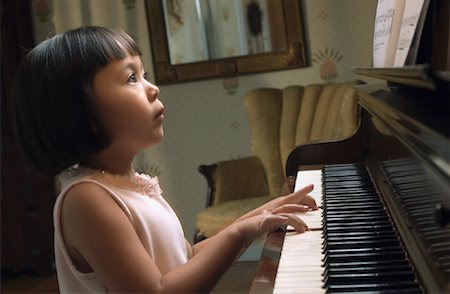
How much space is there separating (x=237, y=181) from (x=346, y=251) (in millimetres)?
2143

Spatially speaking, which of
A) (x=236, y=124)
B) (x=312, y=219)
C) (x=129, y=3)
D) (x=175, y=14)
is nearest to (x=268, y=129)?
(x=236, y=124)

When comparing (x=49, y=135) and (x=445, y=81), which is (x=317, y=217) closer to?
(x=49, y=135)

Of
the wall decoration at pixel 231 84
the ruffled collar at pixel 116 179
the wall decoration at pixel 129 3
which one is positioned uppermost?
the wall decoration at pixel 129 3

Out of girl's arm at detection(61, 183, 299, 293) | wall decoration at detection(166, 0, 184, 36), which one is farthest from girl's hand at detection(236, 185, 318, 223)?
wall decoration at detection(166, 0, 184, 36)

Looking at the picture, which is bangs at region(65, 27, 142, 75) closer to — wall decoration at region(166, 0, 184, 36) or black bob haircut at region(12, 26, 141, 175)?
black bob haircut at region(12, 26, 141, 175)

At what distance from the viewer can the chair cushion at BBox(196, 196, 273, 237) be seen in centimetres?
280

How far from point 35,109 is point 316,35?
255 centimetres

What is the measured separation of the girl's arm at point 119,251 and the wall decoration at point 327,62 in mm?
2499

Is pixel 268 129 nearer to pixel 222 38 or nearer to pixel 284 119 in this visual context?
pixel 284 119

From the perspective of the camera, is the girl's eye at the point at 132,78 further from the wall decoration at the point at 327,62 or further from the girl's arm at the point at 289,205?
the wall decoration at the point at 327,62

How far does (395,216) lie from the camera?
1.08 meters

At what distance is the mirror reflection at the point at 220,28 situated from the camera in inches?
136

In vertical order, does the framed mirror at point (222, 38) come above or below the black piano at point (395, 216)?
above

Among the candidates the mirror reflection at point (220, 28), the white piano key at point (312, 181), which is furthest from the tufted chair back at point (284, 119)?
the white piano key at point (312, 181)
